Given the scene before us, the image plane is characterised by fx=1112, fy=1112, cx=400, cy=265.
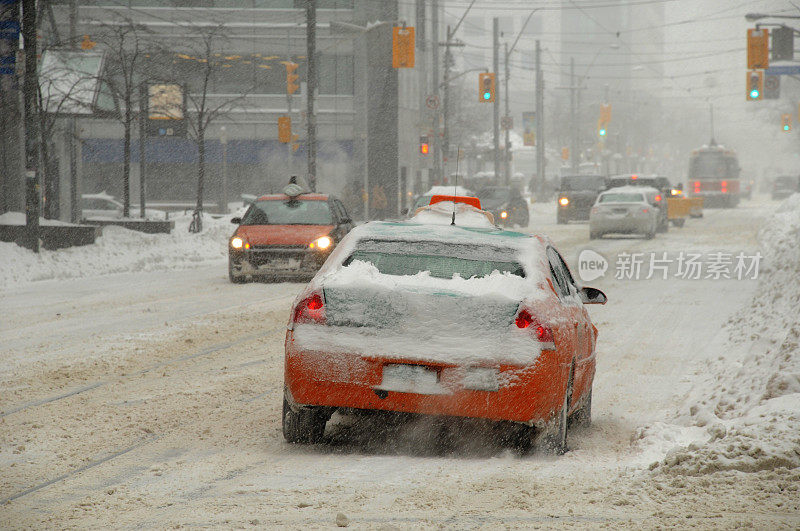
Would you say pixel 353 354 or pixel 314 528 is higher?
pixel 353 354

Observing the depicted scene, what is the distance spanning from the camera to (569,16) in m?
181

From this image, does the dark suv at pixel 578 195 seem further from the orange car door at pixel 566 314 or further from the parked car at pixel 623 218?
the orange car door at pixel 566 314

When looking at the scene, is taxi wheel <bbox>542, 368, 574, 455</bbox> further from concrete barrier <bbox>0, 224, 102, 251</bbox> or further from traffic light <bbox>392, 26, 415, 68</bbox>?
traffic light <bbox>392, 26, 415, 68</bbox>

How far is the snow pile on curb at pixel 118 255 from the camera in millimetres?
19391

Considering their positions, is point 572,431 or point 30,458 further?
point 572,431

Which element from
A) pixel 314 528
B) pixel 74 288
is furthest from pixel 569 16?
pixel 314 528

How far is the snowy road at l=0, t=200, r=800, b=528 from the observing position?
4930mm

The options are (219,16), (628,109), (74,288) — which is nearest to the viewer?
(74,288)

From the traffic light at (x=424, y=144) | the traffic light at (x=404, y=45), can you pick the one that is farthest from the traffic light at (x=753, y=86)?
the traffic light at (x=404, y=45)

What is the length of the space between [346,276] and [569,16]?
595 ft

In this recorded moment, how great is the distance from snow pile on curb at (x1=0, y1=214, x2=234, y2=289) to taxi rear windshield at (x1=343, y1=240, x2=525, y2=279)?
12.5m

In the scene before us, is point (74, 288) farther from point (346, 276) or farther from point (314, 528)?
point (314, 528)

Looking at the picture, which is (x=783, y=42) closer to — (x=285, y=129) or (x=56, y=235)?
(x=285, y=129)

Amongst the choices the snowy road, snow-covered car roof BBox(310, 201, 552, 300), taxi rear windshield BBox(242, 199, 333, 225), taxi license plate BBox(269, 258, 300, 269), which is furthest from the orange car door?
taxi rear windshield BBox(242, 199, 333, 225)
